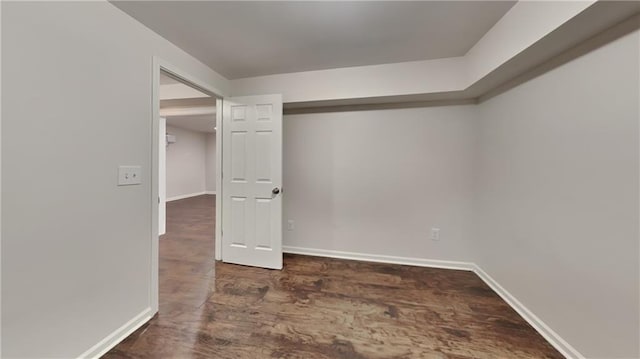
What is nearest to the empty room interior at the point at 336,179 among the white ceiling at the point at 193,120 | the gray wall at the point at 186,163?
the white ceiling at the point at 193,120

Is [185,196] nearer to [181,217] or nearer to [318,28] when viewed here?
[181,217]

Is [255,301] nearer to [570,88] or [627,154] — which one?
[627,154]

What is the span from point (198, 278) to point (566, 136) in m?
3.34

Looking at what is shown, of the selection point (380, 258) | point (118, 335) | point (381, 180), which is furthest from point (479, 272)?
point (118, 335)

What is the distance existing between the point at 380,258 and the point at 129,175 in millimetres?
2707

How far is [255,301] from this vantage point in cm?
209

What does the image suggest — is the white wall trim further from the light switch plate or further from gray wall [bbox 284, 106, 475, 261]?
the light switch plate

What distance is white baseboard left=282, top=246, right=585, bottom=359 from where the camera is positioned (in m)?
1.56

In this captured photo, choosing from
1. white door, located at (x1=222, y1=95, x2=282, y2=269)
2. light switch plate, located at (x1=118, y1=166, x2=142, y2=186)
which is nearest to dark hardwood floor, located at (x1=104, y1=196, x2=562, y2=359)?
white door, located at (x1=222, y1=95, x2=282, y2=269)

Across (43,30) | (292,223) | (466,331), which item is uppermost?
(43,30)

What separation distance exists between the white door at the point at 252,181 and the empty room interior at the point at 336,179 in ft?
0.09

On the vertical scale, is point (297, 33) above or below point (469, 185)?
above

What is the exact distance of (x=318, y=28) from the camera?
1.84 meters

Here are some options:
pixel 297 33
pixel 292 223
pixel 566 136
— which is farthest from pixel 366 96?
pixel 292 223
